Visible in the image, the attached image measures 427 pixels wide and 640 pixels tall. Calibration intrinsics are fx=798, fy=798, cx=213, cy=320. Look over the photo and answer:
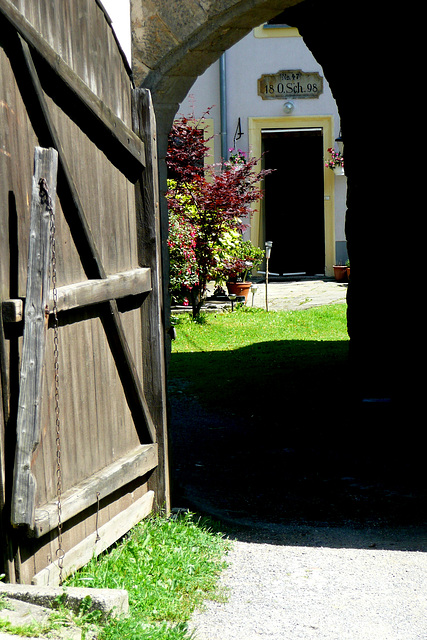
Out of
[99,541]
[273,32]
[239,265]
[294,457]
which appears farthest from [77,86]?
[273,32]

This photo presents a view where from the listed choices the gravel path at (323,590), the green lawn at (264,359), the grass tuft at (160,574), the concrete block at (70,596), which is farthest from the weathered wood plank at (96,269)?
the green lawn at (264,359)

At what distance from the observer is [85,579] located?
124 inches

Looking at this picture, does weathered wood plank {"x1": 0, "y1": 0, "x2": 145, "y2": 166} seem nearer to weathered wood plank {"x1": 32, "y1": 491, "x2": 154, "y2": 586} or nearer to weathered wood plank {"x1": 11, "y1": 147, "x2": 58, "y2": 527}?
weathered wood plank {"x1": 11, "y1": 147, "x2": 58, "y2": 527}

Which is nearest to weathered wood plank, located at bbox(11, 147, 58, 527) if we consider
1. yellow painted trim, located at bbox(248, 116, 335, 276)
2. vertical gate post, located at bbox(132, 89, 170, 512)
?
vertical gate post, located at bbox(132, 89, 170, 512)

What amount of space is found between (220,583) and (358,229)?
5152 millimetres

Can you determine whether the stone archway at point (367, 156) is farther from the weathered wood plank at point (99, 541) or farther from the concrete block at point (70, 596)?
the concrete block at point (70, 596)

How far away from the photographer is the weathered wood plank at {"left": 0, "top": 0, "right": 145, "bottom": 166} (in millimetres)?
2846

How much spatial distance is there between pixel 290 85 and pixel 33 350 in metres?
15.0

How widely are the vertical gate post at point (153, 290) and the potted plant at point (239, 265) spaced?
8.67 meters

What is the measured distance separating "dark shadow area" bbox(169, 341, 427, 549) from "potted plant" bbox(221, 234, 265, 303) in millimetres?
3623

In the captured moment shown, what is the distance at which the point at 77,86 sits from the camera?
3.28 m

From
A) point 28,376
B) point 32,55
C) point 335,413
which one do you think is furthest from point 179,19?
point 335,413

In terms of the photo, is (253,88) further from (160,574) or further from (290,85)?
(160,574)

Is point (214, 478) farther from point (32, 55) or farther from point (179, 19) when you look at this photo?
point (32, 55)
